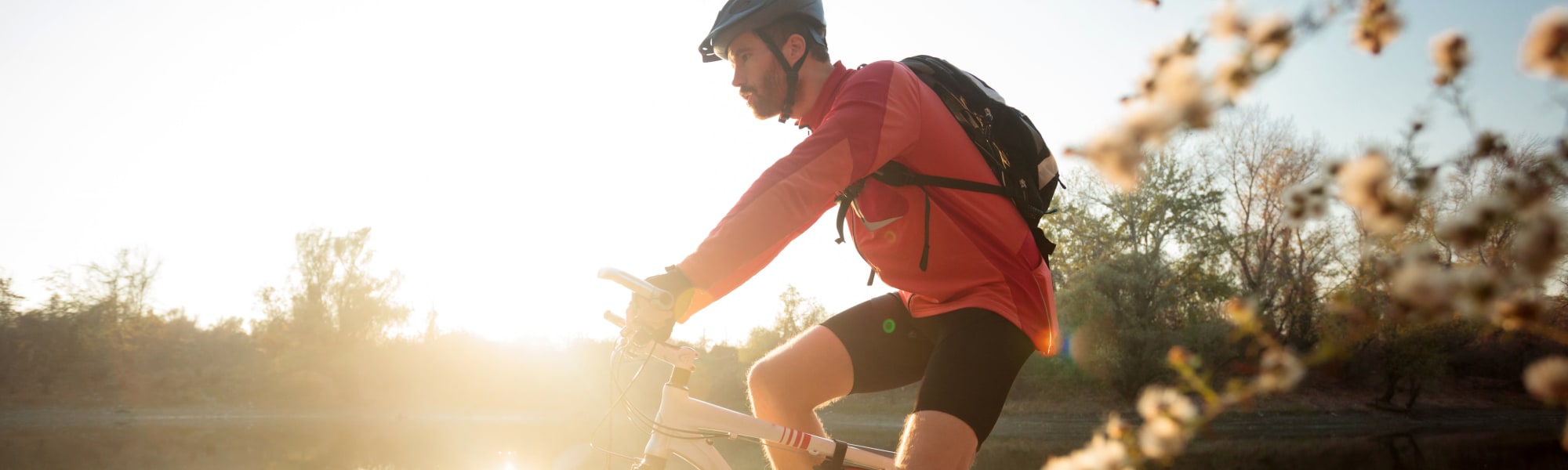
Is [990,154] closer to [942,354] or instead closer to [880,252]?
[880,252]

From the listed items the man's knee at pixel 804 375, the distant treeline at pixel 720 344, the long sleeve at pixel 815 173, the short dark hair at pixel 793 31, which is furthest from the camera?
the distant treeline at pixel 720 344

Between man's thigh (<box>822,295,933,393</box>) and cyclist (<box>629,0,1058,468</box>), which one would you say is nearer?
cyclist (<box>629,0,1058,468</box>)

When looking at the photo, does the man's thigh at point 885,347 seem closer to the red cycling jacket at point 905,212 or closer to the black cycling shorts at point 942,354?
the black cycling shorts at point 942,354

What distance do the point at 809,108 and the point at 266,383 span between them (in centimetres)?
2816

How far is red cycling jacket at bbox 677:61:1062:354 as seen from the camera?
2.10 meters

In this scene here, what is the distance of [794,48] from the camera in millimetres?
2760

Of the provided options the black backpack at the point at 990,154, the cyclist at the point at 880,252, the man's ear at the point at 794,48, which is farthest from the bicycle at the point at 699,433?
the man's ear at the point at 794,48

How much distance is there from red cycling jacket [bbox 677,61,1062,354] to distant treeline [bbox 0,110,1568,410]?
22.4m

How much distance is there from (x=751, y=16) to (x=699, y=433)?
1.40m

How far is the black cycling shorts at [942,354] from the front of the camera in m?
2.15

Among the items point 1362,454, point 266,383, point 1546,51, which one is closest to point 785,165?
point 1546,51

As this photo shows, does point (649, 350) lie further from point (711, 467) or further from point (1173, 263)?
point (1173, 263)

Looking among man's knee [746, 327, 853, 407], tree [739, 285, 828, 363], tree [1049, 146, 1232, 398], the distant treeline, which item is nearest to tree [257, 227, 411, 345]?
the distant treeline

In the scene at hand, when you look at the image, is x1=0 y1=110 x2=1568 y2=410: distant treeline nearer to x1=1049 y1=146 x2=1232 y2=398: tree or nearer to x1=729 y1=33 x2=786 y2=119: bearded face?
x1=1049 y1=146 x2=1232 y2=398: tree
